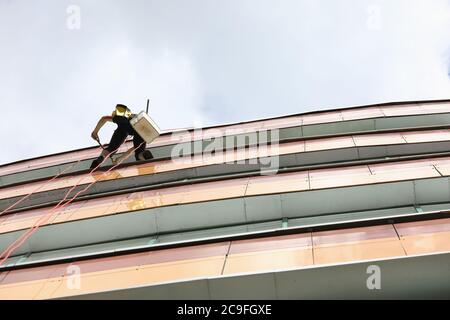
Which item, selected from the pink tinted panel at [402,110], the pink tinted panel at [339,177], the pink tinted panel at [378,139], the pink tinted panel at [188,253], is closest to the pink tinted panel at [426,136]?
the pink tinted panel at [378,139]

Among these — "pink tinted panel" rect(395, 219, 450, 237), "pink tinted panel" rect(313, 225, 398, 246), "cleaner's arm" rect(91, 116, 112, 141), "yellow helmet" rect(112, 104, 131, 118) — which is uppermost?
"yellow helmet" rect(112, 104, 131, 118)

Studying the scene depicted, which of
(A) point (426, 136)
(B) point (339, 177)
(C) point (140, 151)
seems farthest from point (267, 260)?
(C) point (140, 151)

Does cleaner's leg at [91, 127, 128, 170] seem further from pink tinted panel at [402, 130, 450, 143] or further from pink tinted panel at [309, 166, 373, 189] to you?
pink tinted panel at [402, 130, 450, 143]

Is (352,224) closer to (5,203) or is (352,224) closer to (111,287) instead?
(111,287)

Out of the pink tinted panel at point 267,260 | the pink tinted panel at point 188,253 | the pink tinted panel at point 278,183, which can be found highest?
A: the pink tinted panel at point 278,183

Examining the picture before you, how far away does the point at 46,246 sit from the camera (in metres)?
11.0

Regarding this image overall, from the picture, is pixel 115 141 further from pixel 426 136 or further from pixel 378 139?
pixel 426 136

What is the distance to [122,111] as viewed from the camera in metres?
13.5

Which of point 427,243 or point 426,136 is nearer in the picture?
point 427,243

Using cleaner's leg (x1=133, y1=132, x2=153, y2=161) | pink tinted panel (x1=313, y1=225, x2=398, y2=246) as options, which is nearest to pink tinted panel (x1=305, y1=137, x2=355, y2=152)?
cleaner's leg (x1=133, y1=132, x2=153, y2=161)

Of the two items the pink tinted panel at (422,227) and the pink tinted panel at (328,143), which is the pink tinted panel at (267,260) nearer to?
the pink tinted panel at (422,227)

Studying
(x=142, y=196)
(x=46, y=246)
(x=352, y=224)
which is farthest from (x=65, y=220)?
(x=352, y=224)

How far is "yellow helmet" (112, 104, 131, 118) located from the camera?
526 inches

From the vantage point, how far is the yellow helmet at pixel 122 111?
13.4 meters
